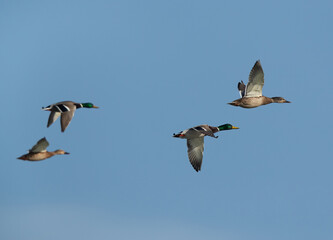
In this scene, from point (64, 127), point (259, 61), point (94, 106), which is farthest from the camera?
point (94, 106)

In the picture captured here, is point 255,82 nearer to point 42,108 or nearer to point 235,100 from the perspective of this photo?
point 235,100

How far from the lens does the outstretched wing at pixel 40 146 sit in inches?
1660

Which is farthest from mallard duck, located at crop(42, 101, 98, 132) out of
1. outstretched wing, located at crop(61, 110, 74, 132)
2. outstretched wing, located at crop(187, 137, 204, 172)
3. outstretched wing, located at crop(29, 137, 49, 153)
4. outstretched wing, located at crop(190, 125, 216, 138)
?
outstretched wing, located at crop(187, 137, 204, 172)

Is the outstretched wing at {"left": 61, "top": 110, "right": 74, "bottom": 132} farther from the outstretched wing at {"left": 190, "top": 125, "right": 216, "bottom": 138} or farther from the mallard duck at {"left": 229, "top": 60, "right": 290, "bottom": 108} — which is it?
the mallard duck at {"left": 229, "top": 60, "right": 290, "bottom": 108}

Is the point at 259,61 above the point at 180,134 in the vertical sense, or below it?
above

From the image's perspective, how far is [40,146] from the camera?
140 feet

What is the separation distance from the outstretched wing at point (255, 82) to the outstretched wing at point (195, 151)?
14.4 ft

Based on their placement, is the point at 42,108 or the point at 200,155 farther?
the point at 200,155

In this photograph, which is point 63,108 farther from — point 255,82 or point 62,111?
point 255,82

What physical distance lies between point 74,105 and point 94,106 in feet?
14.8

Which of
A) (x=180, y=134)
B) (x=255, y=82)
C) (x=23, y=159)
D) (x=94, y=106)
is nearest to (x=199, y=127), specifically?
(x=180, y=134)

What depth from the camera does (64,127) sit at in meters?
41.8

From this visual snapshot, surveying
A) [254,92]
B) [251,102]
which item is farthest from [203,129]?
[254,92]

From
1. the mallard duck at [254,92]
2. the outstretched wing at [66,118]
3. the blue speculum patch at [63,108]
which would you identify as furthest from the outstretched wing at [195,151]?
the blue speculum patch at [63,108]
